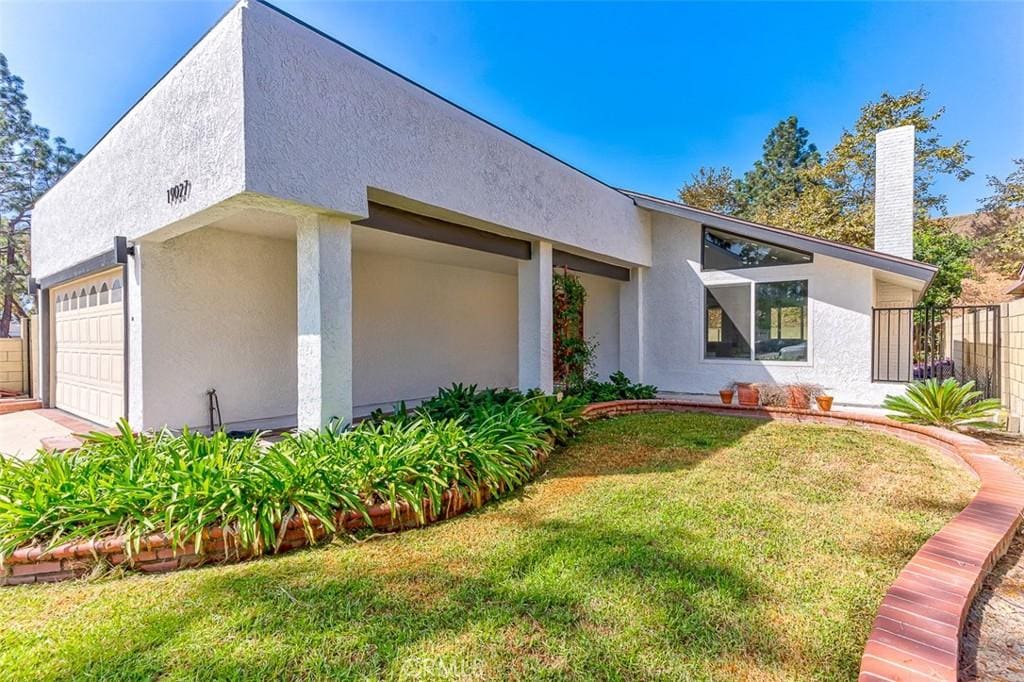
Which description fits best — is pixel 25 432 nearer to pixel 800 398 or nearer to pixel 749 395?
pixel 749 395

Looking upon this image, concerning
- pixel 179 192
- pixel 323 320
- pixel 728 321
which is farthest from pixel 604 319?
pixel 179 192

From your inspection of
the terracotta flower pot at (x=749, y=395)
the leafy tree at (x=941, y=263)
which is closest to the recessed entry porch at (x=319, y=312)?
the terracotta flower pot at (x=749, y=395)

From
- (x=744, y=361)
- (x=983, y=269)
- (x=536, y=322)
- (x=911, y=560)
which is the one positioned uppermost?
(x=983, y=269)

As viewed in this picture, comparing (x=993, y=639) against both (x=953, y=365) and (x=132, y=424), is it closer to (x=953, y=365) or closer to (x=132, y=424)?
(x=132, y=424)

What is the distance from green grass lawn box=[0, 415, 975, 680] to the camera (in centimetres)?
247

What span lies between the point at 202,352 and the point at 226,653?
6018mm

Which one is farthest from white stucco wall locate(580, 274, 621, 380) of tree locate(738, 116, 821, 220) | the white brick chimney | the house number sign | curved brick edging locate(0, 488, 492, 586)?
tree locate(738, 116, 821, 220)

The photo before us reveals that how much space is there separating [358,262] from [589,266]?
16.9 feet

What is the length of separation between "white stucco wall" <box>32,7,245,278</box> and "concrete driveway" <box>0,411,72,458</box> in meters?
3.11

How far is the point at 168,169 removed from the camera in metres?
6.24

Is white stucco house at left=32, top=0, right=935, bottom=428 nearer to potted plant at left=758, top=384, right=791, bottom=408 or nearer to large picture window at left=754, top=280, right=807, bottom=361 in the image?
large picture window at left=754, top=280, right=807, bottom=361

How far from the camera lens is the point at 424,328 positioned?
11352mm

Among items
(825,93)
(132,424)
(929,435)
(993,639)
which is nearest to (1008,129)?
(825,93)

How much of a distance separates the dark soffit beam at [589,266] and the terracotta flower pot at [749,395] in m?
3.96
